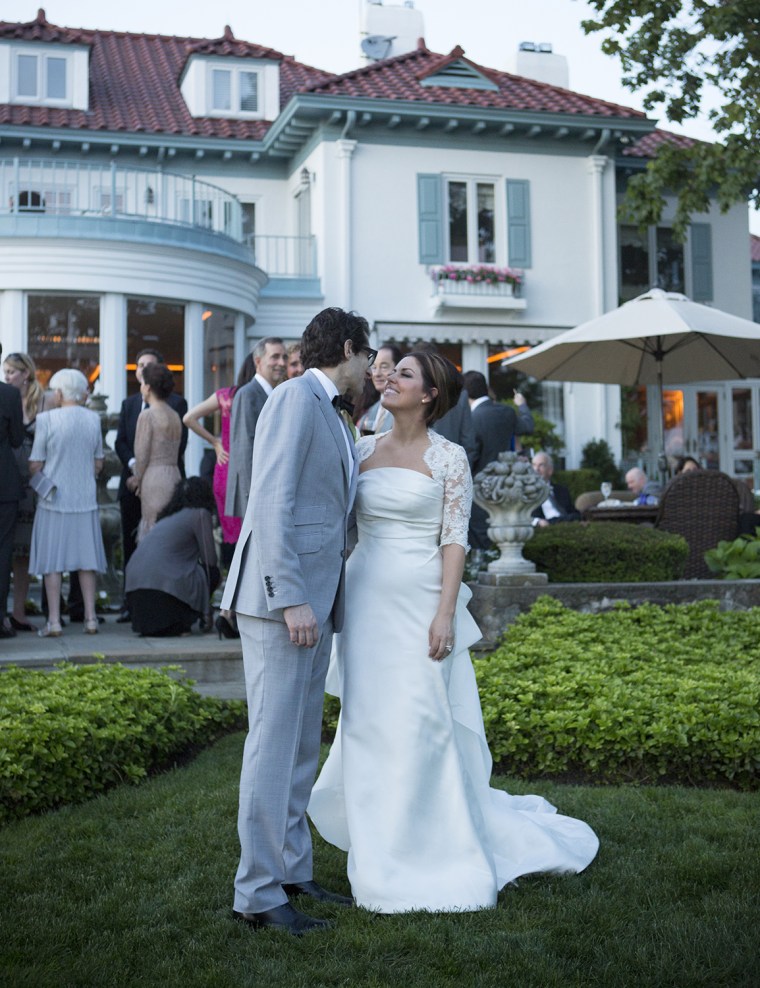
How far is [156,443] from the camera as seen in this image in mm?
8156

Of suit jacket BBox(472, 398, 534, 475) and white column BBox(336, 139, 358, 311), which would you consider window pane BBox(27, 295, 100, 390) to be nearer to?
white column BBox(336, 139, 358, 311)

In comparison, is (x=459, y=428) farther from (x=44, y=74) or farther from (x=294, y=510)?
(x=44, y=74)

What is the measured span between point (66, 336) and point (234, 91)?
7.51m

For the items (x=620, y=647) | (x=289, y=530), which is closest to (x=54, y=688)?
(x=289, y=530)

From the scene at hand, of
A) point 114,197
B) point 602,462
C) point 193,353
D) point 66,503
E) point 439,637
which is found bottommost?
point 439,637

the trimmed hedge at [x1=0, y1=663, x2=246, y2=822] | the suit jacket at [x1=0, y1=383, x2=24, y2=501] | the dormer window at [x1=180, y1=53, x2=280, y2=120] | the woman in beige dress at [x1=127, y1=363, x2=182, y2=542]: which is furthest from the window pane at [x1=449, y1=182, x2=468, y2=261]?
the trimmed hedge at [x1=0, y1=663, x2=246, y2=822]

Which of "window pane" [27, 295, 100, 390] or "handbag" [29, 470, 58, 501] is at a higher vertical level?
"window pane" [27, 295, 100, 390]

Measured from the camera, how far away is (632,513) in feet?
34.8

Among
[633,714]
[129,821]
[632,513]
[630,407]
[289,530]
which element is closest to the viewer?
[289,530]

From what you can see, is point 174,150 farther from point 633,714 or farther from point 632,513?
point 633,714

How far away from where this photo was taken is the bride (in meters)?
3.82

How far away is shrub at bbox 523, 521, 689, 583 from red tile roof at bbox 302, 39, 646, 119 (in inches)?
526

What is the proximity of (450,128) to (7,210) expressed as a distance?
8117 mm

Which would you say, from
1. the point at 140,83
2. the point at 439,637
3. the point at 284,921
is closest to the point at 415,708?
the point at 439,637
